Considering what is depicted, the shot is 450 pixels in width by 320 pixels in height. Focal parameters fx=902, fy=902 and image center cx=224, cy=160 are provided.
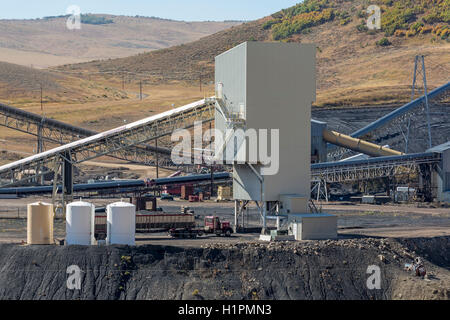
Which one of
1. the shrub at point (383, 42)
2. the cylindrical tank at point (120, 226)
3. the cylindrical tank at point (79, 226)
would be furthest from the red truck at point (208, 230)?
the shrub at point (383, 42)

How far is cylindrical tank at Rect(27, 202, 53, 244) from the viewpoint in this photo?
2164 inches

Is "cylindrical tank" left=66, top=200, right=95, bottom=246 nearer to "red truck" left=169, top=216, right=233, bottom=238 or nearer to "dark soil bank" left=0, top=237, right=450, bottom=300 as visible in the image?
"dark soil bank" left=0, top=237, right=450, bottom=300

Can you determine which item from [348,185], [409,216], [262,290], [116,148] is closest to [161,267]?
[262,290]

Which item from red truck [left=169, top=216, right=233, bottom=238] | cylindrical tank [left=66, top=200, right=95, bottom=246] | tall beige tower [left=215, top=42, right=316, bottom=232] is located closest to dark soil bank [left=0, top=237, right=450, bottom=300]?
cylindrical tank [left=66, top=200, right=95, bottom=246]

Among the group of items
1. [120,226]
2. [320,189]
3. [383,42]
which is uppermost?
[383,42]

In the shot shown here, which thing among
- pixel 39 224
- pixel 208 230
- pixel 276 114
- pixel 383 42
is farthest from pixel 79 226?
pixel 383 42

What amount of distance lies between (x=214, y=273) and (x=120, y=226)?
713cm

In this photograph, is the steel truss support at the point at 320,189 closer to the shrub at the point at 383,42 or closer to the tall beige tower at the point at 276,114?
→ the tall beige tower at the point at 276,114

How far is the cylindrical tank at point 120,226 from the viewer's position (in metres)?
54.8

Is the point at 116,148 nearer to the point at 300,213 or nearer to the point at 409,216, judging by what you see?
the point at 300,213

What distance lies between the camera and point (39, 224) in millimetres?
55062

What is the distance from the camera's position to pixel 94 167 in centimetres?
11606

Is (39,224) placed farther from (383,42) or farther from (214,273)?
(383,42)

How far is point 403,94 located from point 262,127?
94042mm
